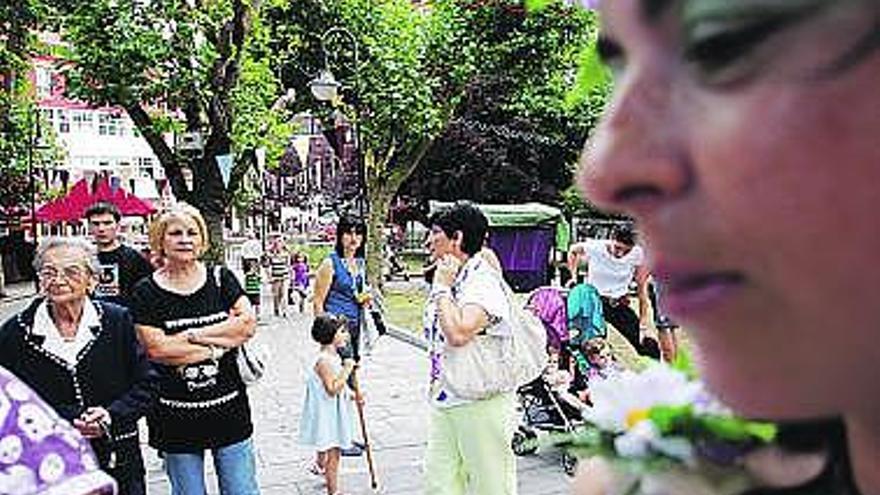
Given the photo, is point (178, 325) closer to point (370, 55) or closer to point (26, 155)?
point (370, 55)

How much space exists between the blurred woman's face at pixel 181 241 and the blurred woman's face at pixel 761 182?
13.4ft

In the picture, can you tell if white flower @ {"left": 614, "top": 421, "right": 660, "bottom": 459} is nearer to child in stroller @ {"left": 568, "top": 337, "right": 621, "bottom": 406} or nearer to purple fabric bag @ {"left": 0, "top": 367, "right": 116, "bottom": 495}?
purple fabric bag @ {"left": 0, "top": 367, "right": 116, "bottom": 495}

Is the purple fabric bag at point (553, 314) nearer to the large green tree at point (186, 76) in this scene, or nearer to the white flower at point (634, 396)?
the white flower at point (634, 396)

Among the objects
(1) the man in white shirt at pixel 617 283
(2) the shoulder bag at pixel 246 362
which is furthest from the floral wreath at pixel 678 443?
(1) the man in white shirt at pixel 617 283

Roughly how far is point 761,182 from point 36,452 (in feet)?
6.89

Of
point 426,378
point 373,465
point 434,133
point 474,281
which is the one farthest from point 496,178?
point 474,281

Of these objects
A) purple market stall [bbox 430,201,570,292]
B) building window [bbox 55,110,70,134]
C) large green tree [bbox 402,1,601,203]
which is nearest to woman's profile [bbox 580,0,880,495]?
purple market stall [bbox 430,201,570,292]

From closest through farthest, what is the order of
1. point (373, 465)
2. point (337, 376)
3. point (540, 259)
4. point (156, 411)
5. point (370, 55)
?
1. point (156, 411)
2. point (337, 376)
3. point (373, 465)
4. point (540, 259)
5. point (370, 55)

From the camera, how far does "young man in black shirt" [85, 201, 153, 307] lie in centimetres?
600

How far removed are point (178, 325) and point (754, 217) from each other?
416 cm

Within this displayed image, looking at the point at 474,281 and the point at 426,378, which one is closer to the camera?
the point at 474,281

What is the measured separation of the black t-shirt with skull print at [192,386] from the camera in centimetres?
457

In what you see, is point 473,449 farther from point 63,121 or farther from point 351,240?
point 63,121

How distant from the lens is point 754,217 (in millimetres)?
659
